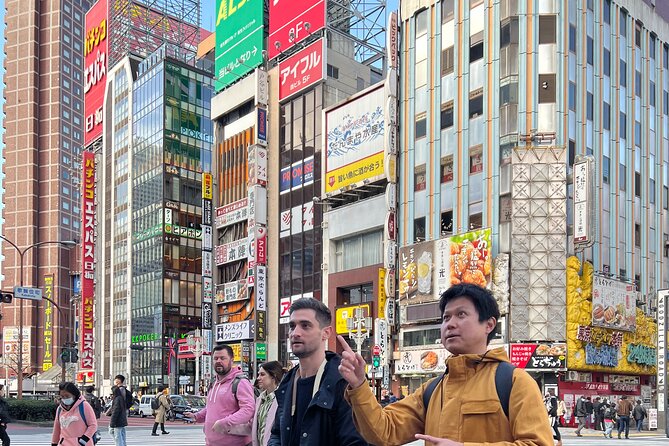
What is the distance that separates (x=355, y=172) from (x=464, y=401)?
54.0 m

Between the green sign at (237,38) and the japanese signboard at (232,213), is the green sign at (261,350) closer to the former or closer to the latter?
the japanese signboard at (232,213)

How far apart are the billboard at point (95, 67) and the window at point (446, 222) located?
57770 millimetres

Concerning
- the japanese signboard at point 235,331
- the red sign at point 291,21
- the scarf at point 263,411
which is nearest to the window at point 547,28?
the red sign at point 291,21

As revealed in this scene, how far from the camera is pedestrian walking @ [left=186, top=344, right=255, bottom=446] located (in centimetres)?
788

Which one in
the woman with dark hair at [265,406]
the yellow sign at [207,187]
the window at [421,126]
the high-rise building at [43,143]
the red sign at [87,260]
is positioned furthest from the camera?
the high-rise building at [43,143]

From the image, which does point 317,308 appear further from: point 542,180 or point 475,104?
point 475,104

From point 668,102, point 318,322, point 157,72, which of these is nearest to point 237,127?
point 157,72

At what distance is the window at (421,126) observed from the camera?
52.4m

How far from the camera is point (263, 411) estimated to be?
740 cm

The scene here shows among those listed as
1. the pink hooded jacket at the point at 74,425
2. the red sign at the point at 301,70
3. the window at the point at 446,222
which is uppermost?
the red sign at the point at 301,70

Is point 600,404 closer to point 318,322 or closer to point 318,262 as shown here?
point 318,262

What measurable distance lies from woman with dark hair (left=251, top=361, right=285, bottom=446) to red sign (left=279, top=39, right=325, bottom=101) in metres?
57.8

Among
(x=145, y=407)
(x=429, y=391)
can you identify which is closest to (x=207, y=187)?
(x=145, y=407)

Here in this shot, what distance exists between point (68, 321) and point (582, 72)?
116867mm
